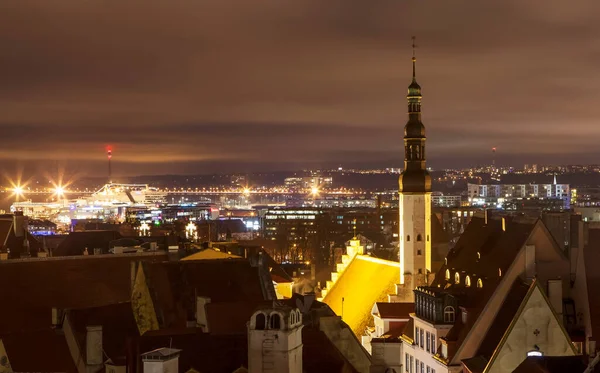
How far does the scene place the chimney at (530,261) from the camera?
51.5 metres

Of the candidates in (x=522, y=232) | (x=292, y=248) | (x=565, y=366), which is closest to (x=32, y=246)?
(x=522, y=232)

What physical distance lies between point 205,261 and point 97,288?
9.78m

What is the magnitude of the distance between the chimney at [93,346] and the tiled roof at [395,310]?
24348 millimetres

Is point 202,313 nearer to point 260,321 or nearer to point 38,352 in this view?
point 38,352

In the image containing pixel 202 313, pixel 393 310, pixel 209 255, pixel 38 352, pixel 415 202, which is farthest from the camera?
pixel 415 202

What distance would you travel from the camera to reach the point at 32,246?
93.1 metres

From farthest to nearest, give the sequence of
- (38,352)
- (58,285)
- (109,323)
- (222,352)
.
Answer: (58,285) → (109,323) → (38,352) → (222,352)

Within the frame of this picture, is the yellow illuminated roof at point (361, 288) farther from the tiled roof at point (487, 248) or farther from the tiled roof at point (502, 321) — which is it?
the tiled roof at point (502, 321)

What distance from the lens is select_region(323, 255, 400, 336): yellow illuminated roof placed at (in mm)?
67688

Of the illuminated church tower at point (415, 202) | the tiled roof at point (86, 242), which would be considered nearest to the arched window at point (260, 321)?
the illuminated church tower at point (415, 202)

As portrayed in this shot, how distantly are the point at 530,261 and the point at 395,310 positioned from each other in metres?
12.6

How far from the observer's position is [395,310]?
204ft

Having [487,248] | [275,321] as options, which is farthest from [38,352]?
[487,248]

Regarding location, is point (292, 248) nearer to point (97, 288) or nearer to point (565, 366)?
point (97, 288)
